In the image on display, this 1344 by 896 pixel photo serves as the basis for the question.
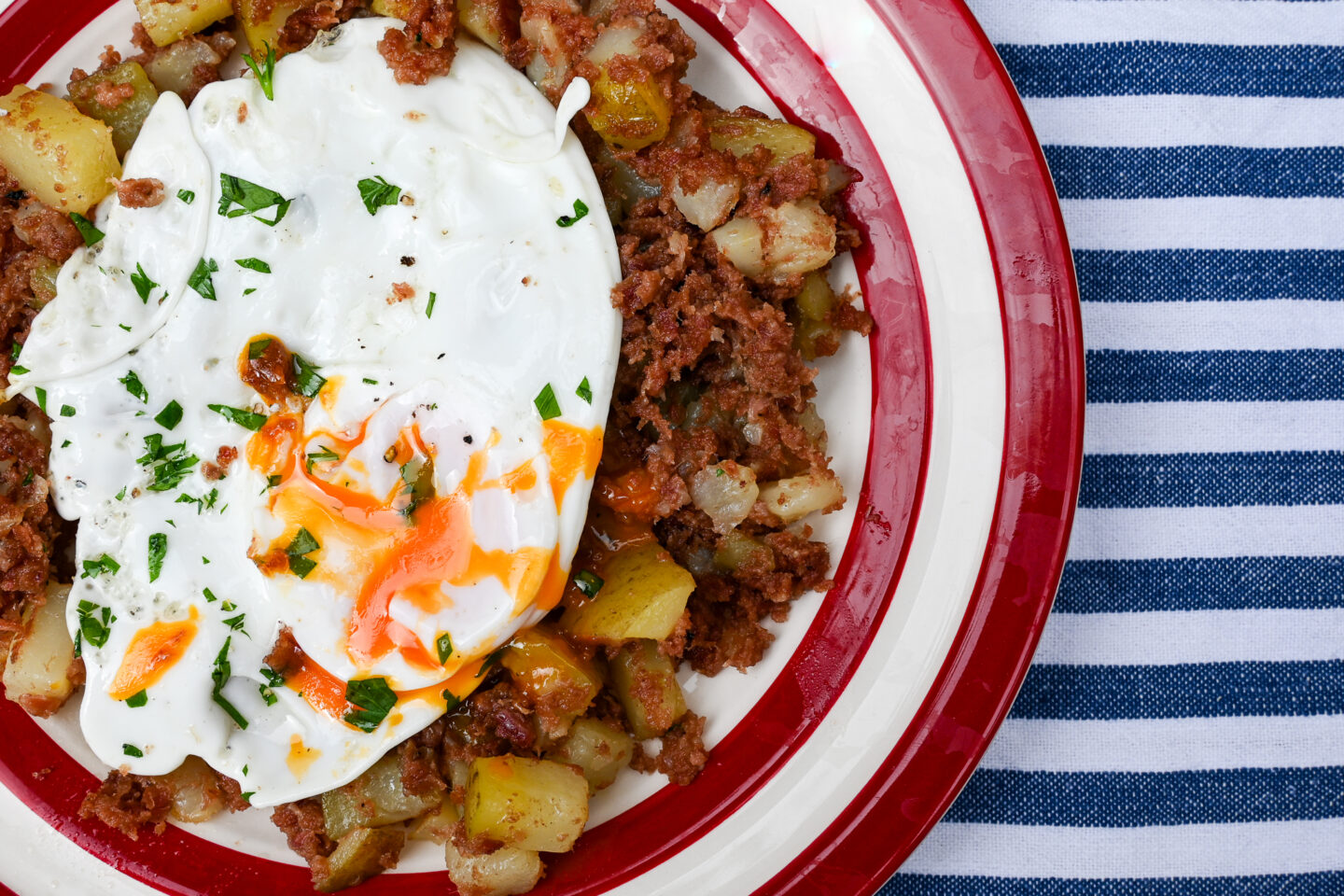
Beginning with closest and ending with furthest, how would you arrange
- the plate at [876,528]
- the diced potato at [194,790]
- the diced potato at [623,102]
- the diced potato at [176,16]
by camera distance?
the diced potato at [623,102], the plate at [876,528], the diced potato at [176,16], the diced potato at [194,790]

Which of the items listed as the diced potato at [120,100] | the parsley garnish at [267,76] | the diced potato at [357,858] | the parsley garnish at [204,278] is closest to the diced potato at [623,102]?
the parsley garnish at [267,76]

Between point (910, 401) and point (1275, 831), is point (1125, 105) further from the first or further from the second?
point (1275, 831)

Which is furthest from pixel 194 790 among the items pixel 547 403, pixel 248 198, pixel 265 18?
pixel 265 18

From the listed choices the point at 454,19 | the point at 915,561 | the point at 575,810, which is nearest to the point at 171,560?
the point at 575,810

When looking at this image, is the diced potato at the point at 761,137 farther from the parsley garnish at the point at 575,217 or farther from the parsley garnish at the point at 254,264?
the parsley garnish at the point at 254,264

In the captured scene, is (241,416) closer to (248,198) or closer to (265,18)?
(248,198)

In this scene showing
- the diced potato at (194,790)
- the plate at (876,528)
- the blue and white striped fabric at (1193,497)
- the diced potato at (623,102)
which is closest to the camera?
the diced potato at (623,102)
